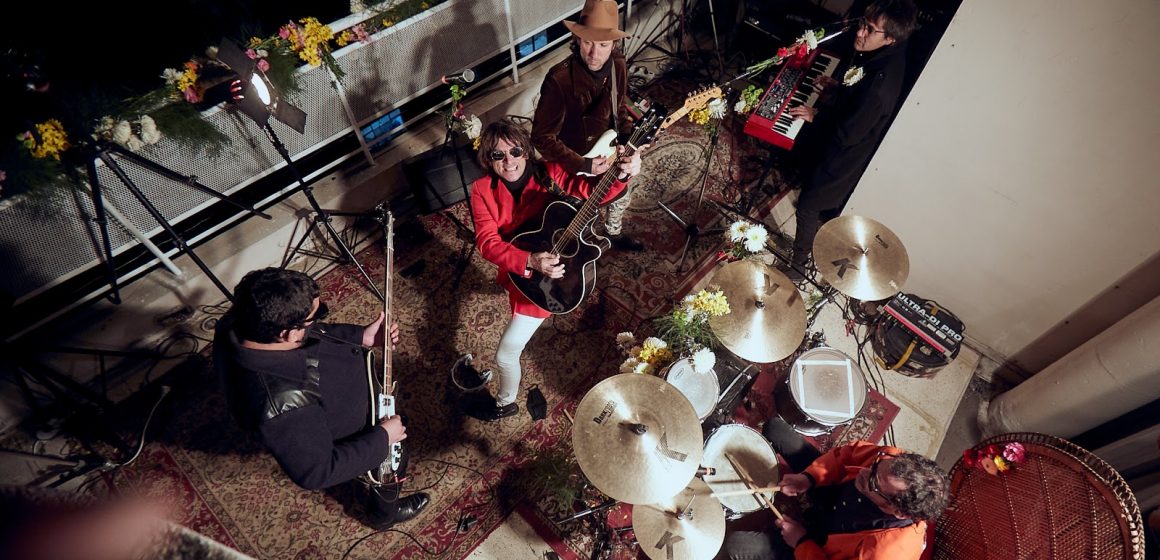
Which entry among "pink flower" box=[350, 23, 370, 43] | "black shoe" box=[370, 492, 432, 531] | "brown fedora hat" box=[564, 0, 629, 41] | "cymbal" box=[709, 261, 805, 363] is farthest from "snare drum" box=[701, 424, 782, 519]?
"pink flower" box=[350, 23, 370, 43]

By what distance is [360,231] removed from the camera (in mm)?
4270

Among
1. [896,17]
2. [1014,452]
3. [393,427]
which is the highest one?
[896,17]

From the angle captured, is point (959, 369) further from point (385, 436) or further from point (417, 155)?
point (417, 155)

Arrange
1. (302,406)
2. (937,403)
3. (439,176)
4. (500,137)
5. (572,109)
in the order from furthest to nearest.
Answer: (439,176)
(937,403)
(572,109)
(500,137)
(302,406)

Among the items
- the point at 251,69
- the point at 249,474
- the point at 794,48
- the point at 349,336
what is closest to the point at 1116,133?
the point at 794,48

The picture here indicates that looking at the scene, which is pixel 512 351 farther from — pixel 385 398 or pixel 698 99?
pixel 698 99

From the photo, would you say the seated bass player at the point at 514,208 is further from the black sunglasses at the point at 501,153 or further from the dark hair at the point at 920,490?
the dark hair at the point at 920,490

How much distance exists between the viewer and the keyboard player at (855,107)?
3.20m

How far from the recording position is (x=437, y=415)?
140 inches

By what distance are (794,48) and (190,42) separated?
170 inches

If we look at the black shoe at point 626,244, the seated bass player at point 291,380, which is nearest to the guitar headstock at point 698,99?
the black shoe at point 626,244

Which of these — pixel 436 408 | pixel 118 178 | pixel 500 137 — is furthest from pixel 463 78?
pixel 436 408

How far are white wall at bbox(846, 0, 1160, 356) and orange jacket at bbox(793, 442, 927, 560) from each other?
1.78 m

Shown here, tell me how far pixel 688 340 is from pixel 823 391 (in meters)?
0.89
